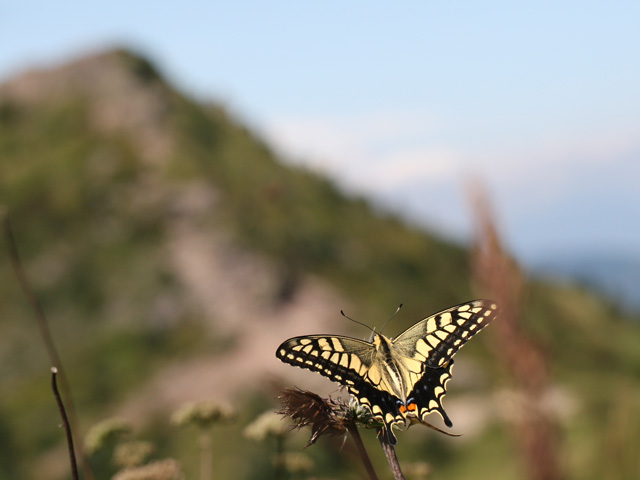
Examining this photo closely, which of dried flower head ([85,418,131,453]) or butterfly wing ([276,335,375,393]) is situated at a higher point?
dried flower head ([85,418,131,453])

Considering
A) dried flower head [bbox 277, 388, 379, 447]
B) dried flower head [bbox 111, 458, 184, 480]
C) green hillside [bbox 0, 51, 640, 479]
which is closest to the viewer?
dried flower head [bbox 277, 388, 379, 447]

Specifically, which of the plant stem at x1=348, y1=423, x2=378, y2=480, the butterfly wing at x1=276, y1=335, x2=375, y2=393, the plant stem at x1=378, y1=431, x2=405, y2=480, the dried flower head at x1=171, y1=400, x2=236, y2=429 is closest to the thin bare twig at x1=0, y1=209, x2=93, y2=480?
the plant stem at x1=348, y1=423, x2=378, y2=480

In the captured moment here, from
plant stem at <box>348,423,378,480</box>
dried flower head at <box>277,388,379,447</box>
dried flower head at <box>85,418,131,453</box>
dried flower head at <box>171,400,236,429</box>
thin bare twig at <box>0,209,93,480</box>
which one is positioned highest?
dried flower head at <box>85,418,131,453</box>

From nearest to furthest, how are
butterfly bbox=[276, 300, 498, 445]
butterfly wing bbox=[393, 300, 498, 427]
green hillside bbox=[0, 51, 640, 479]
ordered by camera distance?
butterfly bbox=[276, 300, 498, 445] → butterfly wing bbox=[393, 300, 498, 427] → green hillside bbox=[0, 51, 640, 479]

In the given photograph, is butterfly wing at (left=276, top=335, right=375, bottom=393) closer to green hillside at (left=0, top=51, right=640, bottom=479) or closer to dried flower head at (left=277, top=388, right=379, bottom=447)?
dried flower head at (left=277, top=388, right=379, bottom=447)

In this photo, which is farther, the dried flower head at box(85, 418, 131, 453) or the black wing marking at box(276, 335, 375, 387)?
the dried flower head at box(85, 418, 131, 453)

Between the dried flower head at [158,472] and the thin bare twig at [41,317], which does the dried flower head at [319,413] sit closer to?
the thin bare twig at [41,317]

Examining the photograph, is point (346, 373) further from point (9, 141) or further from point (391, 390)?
point (9, 141)
